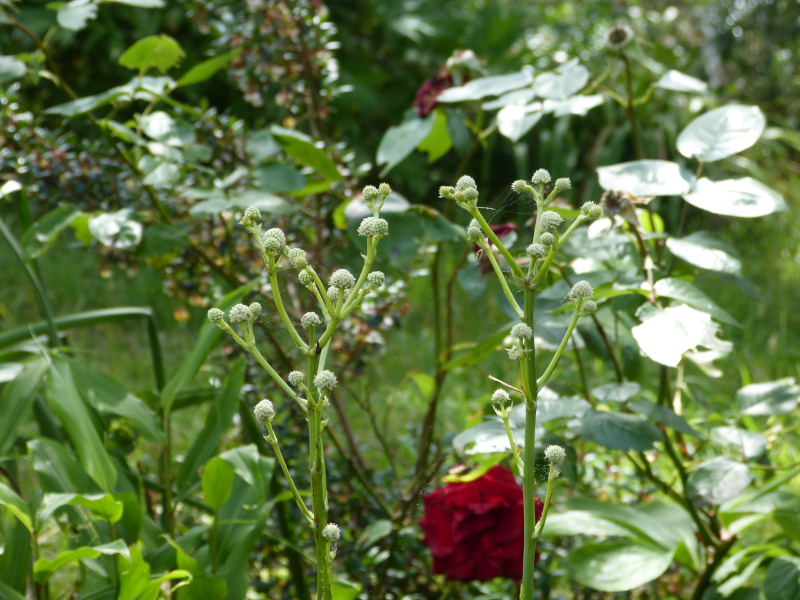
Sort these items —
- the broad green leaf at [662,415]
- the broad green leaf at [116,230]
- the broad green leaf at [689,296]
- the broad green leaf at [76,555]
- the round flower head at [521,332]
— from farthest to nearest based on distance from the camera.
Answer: the broad green leaf at [116,230], the broad green leaf at [662,415], the broad green leaf at [689,296], the broad green leaf at [76,555], the round flower head at [521,332]

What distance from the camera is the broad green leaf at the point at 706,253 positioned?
0.82 metres

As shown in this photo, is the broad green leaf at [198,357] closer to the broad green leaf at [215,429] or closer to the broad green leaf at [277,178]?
the broad green leaf at [215,429]

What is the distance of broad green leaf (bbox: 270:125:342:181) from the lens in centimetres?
107

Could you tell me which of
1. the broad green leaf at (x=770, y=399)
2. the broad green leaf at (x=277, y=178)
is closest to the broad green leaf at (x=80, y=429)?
the broad green leaf at (x=277, y=178)

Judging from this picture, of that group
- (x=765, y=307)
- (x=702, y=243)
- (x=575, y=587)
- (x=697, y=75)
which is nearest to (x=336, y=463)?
(x=575, y=587)

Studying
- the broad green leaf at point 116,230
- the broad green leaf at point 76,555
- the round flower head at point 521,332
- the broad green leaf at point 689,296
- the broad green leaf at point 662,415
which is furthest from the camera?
the broad green leaf at point 116,230

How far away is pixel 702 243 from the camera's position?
87cm

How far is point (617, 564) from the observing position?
0.95m

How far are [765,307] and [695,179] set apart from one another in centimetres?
197

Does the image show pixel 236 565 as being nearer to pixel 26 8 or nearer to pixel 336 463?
pixel 336 463

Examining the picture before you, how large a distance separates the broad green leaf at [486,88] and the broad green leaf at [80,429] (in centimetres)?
56

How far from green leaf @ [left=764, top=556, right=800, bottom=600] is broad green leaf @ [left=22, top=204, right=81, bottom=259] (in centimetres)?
97

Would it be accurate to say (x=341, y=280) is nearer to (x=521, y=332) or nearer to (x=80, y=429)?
(x=521, y=332)

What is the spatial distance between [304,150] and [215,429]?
0.39 m
